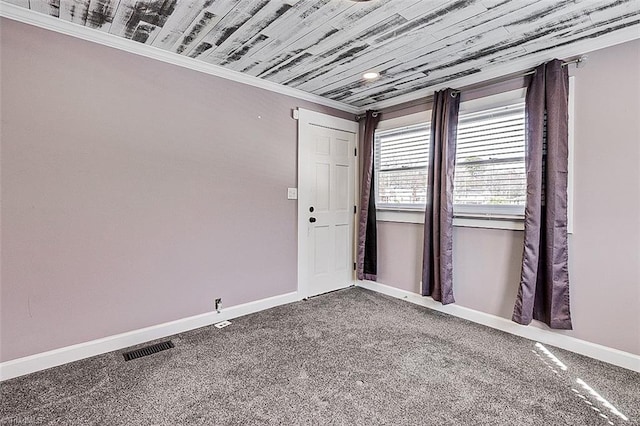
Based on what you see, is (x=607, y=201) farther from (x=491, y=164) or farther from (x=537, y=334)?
(x=537, y=334)

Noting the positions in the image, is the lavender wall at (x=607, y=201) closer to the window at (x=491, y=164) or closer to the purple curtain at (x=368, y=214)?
the window at (x=491, y=164)

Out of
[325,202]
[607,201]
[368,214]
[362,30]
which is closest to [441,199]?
[368,214]

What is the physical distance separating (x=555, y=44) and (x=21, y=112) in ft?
12.4

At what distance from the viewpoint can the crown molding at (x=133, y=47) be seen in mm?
2075

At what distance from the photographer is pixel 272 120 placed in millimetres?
3377

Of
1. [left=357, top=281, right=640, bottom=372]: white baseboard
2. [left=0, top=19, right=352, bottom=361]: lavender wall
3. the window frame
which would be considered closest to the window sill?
the window frame

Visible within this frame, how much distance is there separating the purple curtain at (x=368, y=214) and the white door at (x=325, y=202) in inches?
8.7

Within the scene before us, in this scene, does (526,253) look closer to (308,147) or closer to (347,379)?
(347,379)

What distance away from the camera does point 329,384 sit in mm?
2033

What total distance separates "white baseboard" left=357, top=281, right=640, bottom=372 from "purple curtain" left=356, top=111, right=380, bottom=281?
0.47 m

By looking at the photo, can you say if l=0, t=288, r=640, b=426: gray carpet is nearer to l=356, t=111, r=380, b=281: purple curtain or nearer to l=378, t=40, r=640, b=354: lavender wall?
l=378, t=40, r=640, b=354: lavender wall

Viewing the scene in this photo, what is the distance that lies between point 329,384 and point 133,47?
2834 millimetres

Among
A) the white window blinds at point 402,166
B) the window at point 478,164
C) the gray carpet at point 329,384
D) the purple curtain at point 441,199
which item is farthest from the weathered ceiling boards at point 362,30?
the gray carpet at point 329,384

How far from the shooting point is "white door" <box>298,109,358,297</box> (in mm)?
3682
